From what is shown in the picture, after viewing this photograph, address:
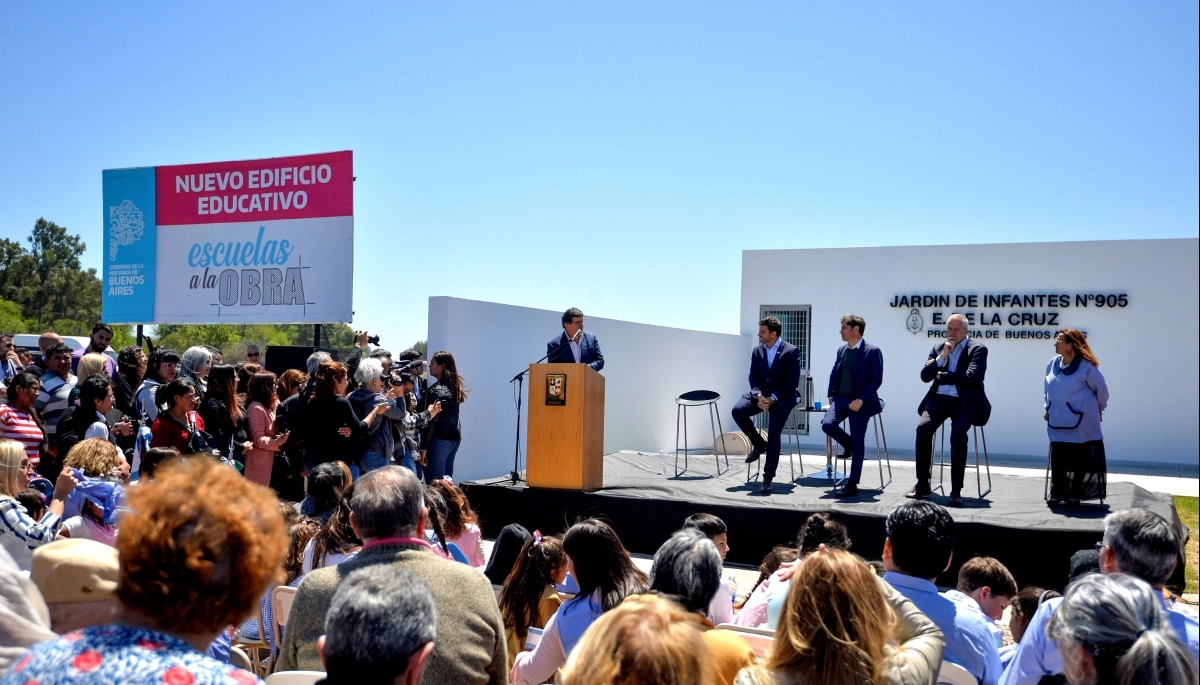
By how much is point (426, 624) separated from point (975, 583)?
10.5ft

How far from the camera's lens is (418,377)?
7.98m

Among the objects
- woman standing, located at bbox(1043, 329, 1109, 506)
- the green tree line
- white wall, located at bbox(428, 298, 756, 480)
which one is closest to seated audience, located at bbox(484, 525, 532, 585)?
woman standing, located at bbox(1043, 329, 1109, 506)

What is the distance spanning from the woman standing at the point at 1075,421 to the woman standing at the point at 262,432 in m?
5.56

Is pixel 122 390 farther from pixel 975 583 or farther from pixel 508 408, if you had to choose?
pixel 975 583

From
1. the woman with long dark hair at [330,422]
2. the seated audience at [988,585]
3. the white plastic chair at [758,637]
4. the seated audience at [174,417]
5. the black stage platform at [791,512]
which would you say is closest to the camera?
the white plastic chair at [758,637]

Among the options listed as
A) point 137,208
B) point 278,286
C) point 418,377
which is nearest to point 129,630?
point 418,377

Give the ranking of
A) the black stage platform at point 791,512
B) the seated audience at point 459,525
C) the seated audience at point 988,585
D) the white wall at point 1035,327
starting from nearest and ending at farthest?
the seated audience at point 988,585 < the seated audience at point 459,525 < the black stage platform at point 791,512 < the white wall at point 1035,327

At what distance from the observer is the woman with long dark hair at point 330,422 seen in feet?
19.2

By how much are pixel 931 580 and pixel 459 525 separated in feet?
7.66

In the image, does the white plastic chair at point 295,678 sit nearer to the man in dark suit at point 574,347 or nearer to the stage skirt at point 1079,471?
the man in dark suit at point 574,347

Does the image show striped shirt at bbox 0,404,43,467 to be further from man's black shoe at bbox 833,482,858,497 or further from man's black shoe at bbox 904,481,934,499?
man's black shoe at bbox 904,481,934,499

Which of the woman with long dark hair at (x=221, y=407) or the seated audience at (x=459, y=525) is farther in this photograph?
the woman with long dark hair at (x=221, y=407)

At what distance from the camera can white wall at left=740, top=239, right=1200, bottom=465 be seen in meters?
14.0

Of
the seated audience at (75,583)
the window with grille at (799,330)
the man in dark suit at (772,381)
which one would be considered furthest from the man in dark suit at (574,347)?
the window with grille at (799,330)
